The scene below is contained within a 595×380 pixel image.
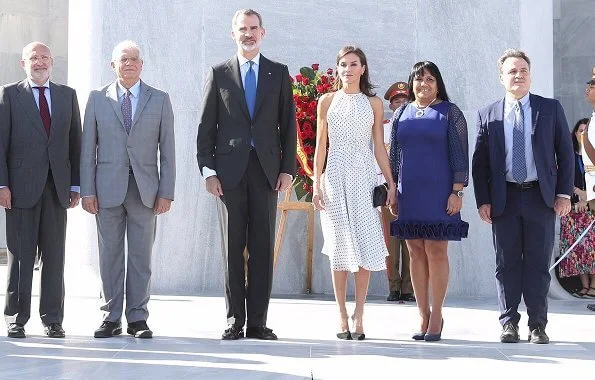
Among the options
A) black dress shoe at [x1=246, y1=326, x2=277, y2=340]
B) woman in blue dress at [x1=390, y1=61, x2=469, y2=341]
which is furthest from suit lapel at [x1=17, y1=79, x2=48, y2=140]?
woman in blue dress at [x1=390, y1=61, x2=469, y2=341]

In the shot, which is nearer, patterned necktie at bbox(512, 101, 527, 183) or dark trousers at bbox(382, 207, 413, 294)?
patterned necktie at bbox(512, 101, 527, 183)

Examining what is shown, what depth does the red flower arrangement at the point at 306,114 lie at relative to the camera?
8945 millimetres

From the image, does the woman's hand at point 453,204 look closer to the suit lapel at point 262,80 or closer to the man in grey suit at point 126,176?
the suit lapel at point 262,80

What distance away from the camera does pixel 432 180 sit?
6.41m

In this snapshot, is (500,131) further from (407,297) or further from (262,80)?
(407,297)

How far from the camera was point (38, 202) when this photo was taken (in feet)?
21.0

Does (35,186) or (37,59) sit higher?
(37,59)

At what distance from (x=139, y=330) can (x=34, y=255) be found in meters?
0.82

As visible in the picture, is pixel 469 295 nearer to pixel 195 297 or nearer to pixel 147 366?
pixel 195 297

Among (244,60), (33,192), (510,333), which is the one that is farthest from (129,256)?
(510,333)

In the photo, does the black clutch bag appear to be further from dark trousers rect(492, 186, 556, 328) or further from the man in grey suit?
the man in grey suit

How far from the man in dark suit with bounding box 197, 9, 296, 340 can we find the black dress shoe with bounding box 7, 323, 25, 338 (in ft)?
4.10

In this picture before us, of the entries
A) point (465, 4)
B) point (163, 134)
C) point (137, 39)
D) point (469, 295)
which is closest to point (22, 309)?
point (163, 134)

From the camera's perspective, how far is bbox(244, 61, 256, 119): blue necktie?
638 centimetres
